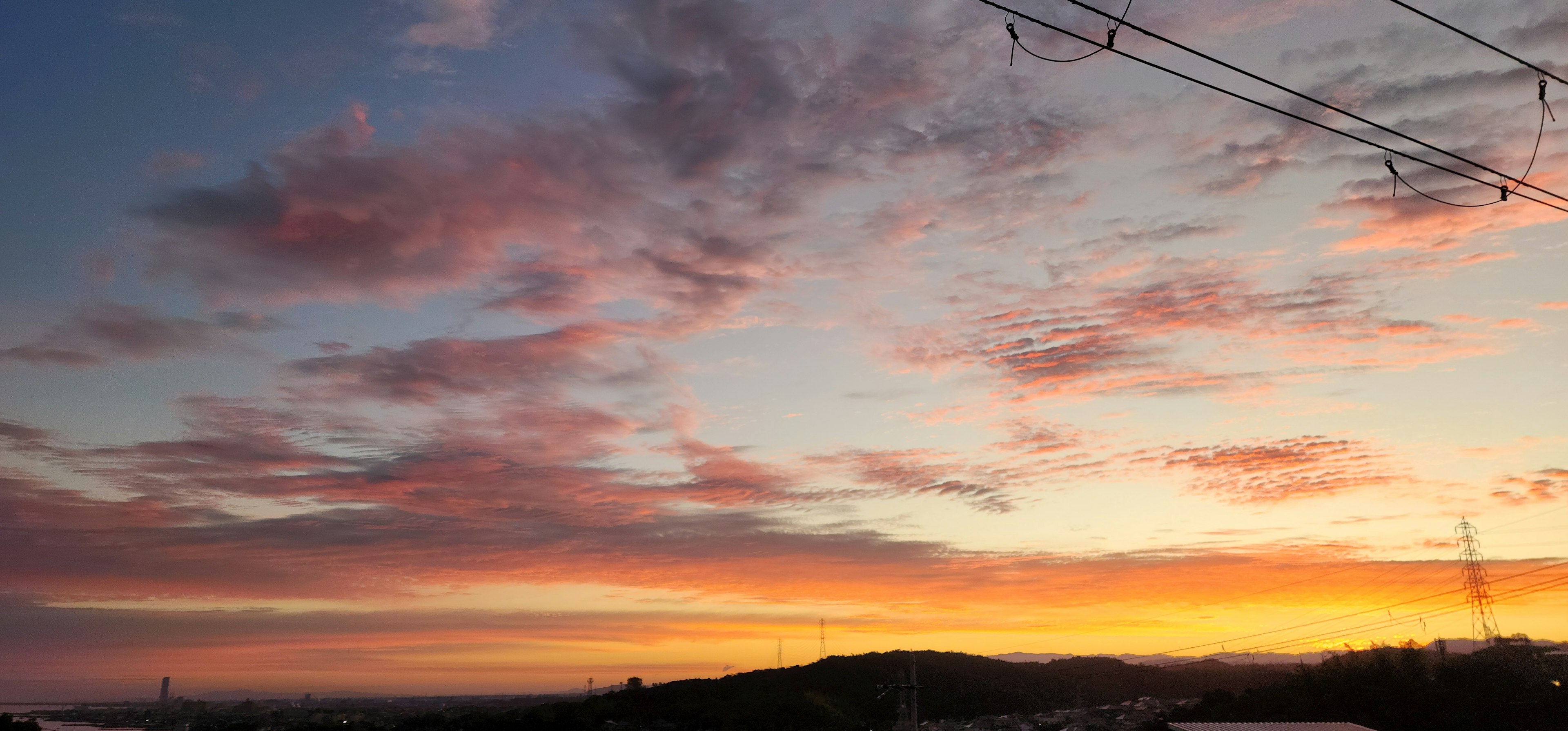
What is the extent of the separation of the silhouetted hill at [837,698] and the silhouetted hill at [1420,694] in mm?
31097

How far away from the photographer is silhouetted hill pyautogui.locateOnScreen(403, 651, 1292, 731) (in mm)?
144625

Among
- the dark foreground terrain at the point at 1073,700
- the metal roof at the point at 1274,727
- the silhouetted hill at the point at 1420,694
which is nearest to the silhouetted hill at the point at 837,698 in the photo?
the dark foreground terrain at the point at 1073,700

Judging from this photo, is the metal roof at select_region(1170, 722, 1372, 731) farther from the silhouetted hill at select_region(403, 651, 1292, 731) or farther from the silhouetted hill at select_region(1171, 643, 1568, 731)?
the silhouetted hill at select_region(403, 651, 1292, 731)

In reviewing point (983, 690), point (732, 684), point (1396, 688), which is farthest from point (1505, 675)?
point (732, 684)

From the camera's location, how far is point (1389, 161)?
14.4m

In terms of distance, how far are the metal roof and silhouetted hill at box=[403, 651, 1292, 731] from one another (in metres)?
89.2

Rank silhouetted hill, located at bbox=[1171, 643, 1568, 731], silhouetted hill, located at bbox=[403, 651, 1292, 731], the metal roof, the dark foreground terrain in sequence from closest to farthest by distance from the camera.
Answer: the metal roof → silhouetted hill, located at bbox=[1171, 643, 1568, 731] → the dark foreground terrain → silhouetted hill, located at bbox=[403, 651, 1292, 731]

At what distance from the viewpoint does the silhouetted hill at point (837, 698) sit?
145m

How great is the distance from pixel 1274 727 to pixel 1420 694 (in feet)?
188

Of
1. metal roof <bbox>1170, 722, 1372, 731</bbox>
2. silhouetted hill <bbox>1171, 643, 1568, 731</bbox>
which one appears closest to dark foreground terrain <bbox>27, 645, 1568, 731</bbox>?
silhouetted hill <bbox>1171, 643, 1568, 731</bbox>

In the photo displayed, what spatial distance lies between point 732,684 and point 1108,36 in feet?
641

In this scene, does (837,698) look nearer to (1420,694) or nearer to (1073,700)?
(1073,700)

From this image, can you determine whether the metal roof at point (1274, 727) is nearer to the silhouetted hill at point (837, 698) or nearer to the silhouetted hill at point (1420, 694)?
the silhouetted hill at point (1420, 694)

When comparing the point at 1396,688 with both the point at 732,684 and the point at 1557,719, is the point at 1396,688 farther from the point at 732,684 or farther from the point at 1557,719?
the point at 732,684
